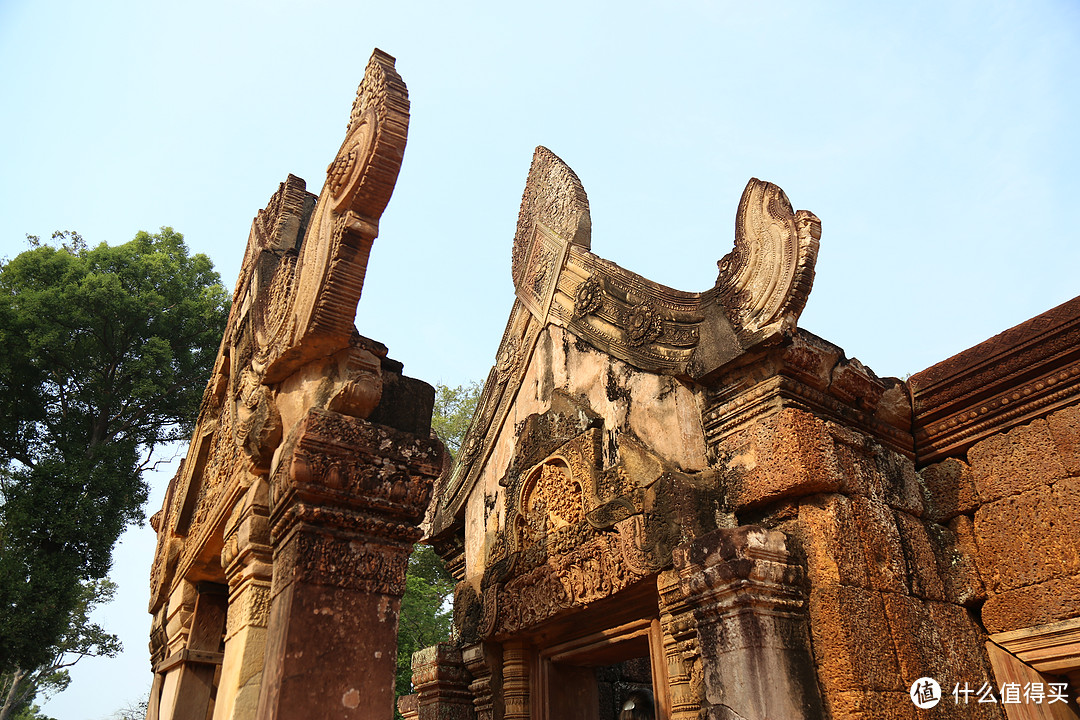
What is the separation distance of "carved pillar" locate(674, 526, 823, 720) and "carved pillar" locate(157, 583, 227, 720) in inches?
136

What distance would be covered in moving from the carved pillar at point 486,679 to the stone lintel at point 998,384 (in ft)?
12.7

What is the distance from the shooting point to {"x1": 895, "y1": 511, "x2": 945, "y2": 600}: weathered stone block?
14.2ft

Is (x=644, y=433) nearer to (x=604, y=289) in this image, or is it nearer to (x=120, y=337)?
(x=604, y=289)

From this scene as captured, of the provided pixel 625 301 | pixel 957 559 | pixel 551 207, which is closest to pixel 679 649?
pixel 957 559

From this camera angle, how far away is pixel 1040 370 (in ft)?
14.9

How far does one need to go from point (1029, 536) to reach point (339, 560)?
4.19 m

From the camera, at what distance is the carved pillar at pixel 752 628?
3588 mm

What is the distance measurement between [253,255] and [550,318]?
2.64 m

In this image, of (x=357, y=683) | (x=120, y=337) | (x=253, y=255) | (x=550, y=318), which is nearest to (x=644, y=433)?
(x=550, y=318)

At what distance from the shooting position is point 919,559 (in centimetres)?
446

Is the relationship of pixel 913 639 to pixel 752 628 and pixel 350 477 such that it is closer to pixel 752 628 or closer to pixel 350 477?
pixel 752 628

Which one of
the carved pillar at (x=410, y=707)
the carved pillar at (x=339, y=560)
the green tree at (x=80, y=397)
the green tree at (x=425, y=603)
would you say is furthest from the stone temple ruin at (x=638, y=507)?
the green tree at (x=80, y=397)

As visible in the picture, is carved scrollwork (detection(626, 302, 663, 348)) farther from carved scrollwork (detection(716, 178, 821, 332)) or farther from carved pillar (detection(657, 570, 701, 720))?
carved pillar (detection(657, 570, 701, 720))

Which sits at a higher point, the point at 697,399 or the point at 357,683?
the point at 697,399
